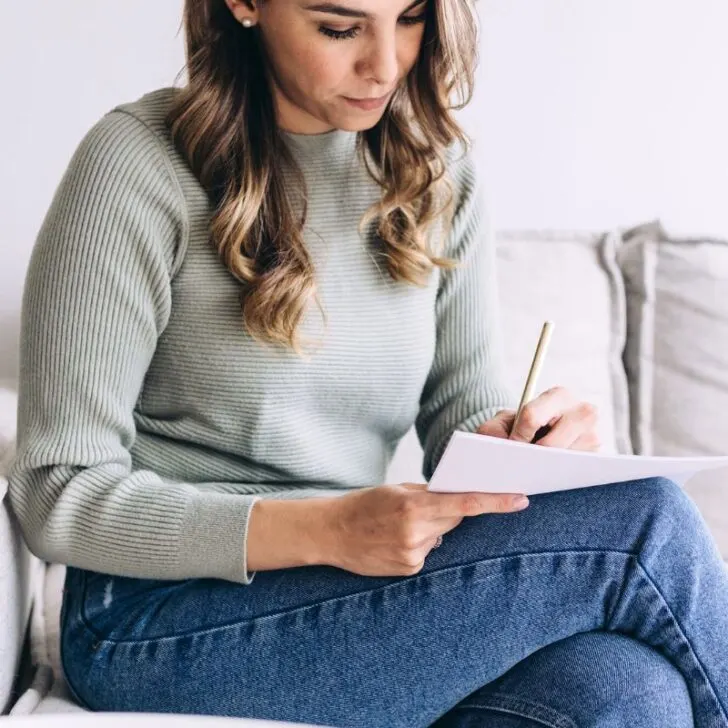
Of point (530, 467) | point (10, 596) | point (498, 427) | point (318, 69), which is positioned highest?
point (318, 69)

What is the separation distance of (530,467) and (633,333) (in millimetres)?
790

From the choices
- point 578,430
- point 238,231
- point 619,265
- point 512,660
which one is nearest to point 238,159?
point 238,231

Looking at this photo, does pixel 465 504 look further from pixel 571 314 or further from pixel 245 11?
pixel 571 314

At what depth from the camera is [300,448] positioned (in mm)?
1156

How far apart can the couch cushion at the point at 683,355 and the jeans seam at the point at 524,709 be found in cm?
65

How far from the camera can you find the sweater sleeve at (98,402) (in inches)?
40.0

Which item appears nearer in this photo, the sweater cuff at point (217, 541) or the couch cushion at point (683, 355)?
the sweater cuff at point (217, 541)

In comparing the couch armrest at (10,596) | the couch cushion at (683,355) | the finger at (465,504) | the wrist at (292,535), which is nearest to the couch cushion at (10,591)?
the couch armrest at (10,596)

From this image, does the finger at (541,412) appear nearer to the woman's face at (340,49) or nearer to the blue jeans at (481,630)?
the blue jeans at (481,630)

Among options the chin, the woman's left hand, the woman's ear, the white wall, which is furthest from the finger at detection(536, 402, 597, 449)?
the white wall

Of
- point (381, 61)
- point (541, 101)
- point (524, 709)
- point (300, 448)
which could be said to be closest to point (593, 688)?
point (524, 709)

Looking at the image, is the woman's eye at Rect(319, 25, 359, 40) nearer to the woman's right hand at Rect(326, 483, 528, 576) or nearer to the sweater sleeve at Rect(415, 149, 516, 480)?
the sweater sleeve at Rect(415, 149, 516, 480)

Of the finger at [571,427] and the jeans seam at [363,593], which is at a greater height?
the finger at [571,427]

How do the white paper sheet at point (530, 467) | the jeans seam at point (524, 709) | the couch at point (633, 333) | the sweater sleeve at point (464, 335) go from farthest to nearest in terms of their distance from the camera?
the couch at point (633, 333) → the sweater sleeve at point (464, 335) → the jeans seam at point (524, 709) → the white paper sheet at point (530, 467)
